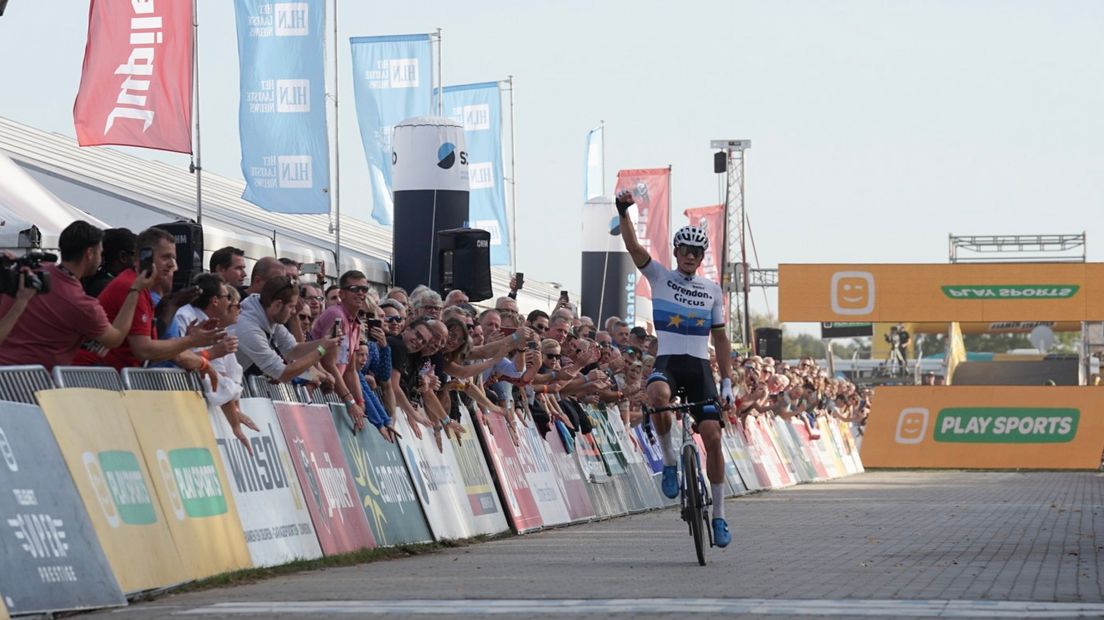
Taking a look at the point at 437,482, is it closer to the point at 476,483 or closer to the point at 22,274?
the point at 476,483

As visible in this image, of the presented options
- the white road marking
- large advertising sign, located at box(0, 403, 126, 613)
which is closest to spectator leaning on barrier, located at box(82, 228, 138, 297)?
large advertising sign, located at box(0, 403, 126, 613)

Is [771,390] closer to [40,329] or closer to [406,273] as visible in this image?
[406,273]

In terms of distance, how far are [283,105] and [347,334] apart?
11385 millimetres

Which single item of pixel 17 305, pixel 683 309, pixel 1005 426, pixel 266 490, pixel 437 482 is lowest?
pixel 1005 426

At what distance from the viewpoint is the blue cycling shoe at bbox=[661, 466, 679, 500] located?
487 inches

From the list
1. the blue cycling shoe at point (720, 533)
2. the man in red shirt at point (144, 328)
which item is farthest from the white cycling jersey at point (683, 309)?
the man in red shirt at point (144, 328)

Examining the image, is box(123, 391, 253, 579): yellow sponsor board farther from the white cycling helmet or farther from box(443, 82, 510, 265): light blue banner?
box(443, 82, 510, 265): light blue banner

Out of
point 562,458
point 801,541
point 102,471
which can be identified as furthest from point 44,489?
point 562,458

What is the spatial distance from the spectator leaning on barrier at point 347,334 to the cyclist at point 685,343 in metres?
2.27

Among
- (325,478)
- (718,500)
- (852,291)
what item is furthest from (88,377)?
(852,291)

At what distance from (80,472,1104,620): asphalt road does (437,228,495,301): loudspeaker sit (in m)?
3.18

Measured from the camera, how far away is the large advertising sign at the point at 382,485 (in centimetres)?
1296

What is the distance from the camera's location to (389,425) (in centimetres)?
1387

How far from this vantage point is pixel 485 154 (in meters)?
35.1
